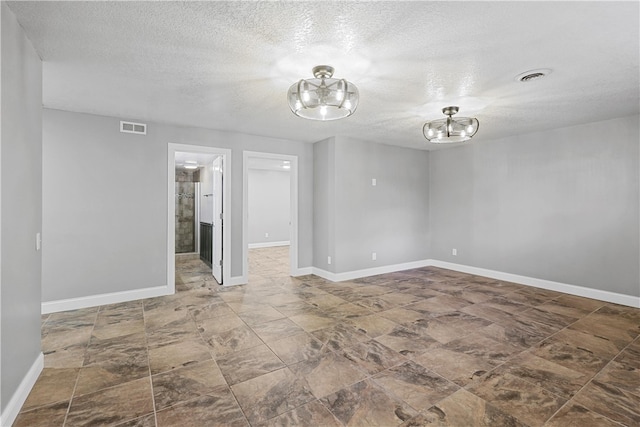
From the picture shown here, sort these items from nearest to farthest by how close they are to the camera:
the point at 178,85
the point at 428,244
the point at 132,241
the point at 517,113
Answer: the point at 178,85 → the point at 517,113 → the point at 132,241 → the point at 428,244

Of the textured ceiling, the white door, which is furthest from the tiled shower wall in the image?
the textured ceiling

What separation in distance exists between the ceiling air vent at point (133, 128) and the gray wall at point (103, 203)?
2.6 inches

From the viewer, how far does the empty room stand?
1.91 meters

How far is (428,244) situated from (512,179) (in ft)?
6.92

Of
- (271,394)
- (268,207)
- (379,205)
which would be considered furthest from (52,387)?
(268,207)

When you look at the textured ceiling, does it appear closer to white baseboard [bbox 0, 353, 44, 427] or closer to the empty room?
the empty room

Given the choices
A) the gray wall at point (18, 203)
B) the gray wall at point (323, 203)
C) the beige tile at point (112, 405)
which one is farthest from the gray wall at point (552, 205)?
the gray wall at point (18, 203)

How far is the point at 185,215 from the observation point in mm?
8578

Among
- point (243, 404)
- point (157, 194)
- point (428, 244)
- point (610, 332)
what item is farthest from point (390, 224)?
point (243, 404)

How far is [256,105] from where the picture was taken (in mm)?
3537


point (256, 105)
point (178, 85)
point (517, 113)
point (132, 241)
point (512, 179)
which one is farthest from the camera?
point (512, 179)

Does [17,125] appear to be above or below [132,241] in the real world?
above

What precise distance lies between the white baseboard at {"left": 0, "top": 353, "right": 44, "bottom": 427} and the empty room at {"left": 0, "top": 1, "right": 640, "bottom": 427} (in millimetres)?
20

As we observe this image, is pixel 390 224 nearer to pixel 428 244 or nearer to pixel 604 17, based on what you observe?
pixel 428 244
